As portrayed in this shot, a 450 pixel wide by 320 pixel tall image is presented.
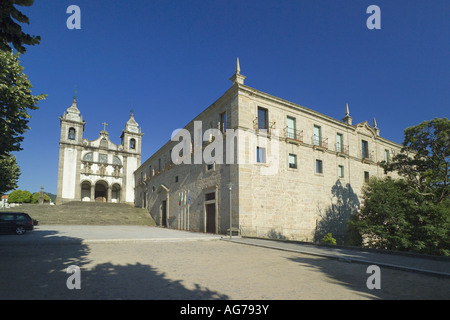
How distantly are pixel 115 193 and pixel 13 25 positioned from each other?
43695 millimetres

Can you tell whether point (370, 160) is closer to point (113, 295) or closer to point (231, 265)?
point (231, 265)

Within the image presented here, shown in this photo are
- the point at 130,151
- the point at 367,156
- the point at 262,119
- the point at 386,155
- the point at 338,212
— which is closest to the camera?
the point at 262,119

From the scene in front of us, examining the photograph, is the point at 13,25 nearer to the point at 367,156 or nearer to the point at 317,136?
the point at 317,136

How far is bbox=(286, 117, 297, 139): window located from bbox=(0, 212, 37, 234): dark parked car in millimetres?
17675

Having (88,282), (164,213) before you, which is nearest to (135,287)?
(88,282)

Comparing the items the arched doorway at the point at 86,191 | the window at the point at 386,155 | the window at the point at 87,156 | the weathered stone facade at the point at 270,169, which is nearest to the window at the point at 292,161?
the weathered stone facade at the point at 270,169

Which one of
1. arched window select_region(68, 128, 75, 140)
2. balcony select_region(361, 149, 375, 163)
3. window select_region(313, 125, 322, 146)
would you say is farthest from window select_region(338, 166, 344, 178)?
arched window select_region(68, 128, 75, 140)

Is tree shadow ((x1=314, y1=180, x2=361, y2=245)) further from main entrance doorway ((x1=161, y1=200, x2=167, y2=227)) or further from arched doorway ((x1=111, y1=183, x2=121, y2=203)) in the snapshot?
arched doorway ((x1=111, y1=183, x2=121, y2=203))

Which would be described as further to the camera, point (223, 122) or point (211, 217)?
point (223, 122)

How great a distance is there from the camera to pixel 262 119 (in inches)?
746

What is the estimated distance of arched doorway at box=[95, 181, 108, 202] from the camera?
142ft

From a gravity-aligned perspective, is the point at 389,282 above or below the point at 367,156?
below
